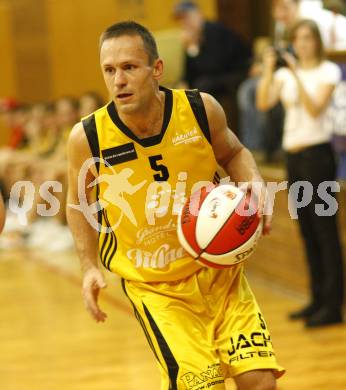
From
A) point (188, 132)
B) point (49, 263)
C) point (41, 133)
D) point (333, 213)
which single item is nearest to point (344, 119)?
point (333, 213)

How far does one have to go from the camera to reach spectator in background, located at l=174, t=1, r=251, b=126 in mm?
10148

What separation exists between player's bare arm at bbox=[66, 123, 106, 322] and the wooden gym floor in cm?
192

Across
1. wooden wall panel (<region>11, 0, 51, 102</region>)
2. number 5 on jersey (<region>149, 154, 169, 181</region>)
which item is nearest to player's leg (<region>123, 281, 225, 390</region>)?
number 5 on jersey (<region>149, 154, 169, 181</region>)

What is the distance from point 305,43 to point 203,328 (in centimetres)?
354

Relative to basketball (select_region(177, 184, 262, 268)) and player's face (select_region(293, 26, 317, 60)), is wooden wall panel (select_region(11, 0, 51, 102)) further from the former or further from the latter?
basketball (select_region(177, 184, 262, 268))

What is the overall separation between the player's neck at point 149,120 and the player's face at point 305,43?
3094mm

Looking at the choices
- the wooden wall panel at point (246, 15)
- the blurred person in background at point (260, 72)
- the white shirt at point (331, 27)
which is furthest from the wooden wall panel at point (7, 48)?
the white shirt at point (331, 27)

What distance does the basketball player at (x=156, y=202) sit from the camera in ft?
13.2

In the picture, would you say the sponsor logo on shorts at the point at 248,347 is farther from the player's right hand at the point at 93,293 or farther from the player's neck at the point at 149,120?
the player's neck at the point at 149,120

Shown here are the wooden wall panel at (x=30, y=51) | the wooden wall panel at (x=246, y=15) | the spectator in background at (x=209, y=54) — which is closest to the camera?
the spectator in background at (x=209, y=54)

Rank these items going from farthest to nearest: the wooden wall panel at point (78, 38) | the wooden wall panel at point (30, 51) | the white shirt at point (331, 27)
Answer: the wooden wall panel at point (30, 51) < the wooden wall panel at point (78, 38) < the white shirt at point (331, 27)

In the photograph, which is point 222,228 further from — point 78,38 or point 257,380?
point 78,38

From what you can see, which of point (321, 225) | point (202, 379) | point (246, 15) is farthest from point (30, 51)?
point (202, 379)

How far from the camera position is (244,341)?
157 inches
